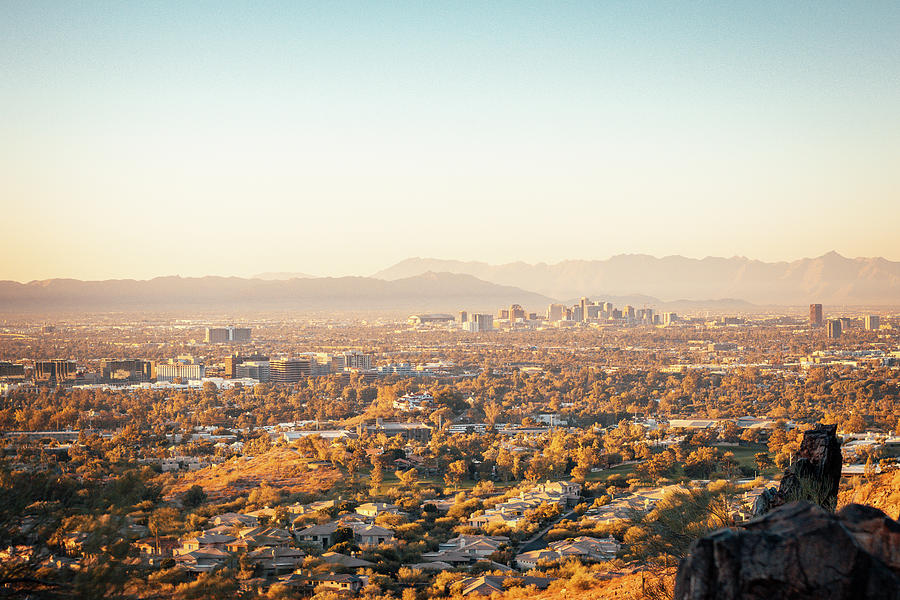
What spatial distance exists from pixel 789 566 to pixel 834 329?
8766 cm

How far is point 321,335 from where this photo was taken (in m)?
108

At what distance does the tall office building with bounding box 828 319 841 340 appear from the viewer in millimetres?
82375

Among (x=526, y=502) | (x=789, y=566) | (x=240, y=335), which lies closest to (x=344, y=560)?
(x=526, y=502)

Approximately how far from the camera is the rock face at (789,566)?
297 cm

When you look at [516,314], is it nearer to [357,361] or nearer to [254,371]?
[357,361]

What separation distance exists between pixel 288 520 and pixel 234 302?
6296 inches

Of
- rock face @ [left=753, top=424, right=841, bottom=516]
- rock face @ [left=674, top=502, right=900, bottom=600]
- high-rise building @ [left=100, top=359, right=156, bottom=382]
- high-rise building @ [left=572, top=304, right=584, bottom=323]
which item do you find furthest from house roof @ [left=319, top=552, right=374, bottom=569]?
high-rise building @ [left=572, top=304, right=584, bottom=323]

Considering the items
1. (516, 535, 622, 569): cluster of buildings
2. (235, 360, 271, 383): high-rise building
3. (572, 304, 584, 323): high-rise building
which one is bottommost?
(235, 360, 271, 383): high-rise building

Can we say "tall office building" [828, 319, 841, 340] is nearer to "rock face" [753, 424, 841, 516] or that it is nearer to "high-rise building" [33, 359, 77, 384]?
"high-rise building" [33, 359, 77, 384]

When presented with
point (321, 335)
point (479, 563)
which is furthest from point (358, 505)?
point (321, 335)

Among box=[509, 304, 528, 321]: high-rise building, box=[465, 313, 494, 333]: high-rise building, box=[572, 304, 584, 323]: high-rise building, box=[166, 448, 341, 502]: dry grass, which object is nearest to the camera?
box=[166, 448, 341, 502]: dry grass

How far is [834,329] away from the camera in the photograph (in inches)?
3297

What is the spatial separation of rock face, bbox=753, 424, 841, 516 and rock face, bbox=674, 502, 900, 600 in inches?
144

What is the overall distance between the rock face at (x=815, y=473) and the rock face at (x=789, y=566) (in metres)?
3.66
